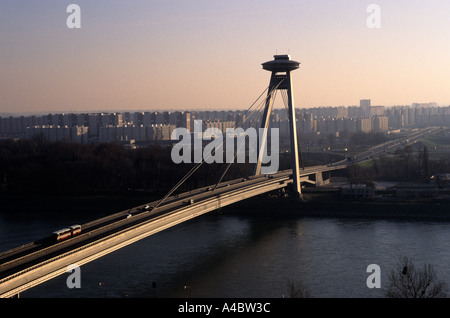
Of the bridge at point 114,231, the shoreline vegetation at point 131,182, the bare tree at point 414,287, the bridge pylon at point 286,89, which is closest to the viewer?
the bridge at point 114,231

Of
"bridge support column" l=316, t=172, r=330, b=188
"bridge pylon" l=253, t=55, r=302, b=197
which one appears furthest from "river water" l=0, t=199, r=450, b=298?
"bridge support column" l=316, t=172, r=330, b=188

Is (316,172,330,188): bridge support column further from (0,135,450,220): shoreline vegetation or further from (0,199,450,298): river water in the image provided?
(0,199,450,298): river water

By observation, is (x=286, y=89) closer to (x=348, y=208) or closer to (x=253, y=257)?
(x=348, y=208)

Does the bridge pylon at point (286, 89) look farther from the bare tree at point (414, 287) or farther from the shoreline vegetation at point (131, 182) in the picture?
the bare tree at point (414, 287)

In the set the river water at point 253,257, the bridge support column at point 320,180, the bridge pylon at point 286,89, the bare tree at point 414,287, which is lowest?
the river water at point 253,257

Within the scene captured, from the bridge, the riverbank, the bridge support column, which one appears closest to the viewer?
the bridge

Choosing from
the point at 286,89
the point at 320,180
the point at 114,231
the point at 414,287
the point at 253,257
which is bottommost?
the point at 253,257

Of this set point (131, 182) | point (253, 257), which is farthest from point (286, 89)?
point (253, 257)

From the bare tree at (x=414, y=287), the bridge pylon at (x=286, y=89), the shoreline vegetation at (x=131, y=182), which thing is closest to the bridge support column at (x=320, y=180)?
the shoreline vegetation at (x=131, y=182)
